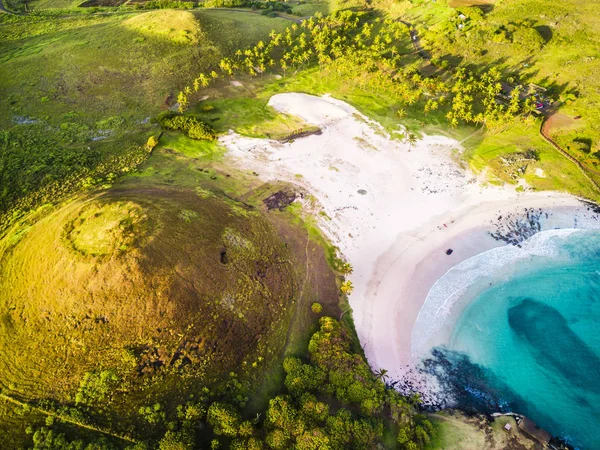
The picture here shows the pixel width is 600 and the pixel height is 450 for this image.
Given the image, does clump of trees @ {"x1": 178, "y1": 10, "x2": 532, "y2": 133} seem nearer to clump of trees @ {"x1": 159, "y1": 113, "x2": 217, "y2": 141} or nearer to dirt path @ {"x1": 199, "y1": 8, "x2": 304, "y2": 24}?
clump of trees @ {"x1": 159, "y1": 113, "x2": 217, "y2": 141}

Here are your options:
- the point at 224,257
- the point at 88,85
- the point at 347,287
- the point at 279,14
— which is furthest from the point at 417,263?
the point at 279,14

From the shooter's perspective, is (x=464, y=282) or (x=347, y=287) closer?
(x=347, y=287)

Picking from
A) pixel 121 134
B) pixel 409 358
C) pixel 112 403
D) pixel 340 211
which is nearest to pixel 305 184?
pixel 340 211

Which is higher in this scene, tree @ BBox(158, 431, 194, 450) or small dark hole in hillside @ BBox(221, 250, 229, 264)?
small dark hole in hillside @ BBox(221, 250, 229, 264)

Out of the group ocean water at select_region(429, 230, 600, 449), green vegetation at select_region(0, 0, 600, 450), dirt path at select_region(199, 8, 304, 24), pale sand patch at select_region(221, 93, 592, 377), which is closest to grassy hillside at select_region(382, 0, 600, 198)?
green vegetation at select_region(0, 0, 600, 450)

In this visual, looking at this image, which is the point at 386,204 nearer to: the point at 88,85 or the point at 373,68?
the point at 373,68

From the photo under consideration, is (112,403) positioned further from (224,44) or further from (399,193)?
(224,44)

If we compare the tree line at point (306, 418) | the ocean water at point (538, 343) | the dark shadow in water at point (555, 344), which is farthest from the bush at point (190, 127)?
the dark shadow in water at point (555, 344)
